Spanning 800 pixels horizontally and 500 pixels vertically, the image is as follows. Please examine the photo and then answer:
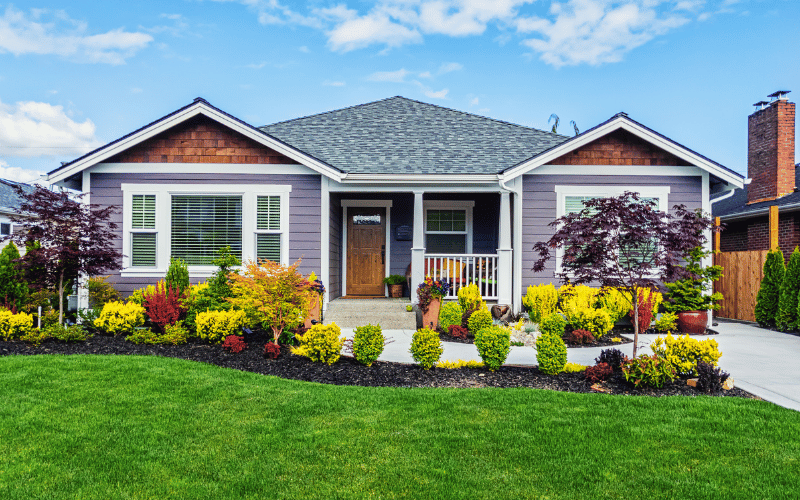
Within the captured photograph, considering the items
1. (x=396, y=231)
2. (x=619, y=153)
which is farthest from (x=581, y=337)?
(x=396, y=231)

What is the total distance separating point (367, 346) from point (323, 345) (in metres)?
0.58

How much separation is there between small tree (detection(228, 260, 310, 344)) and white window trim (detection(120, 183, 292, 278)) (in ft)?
8.79

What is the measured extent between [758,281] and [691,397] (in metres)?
8.30

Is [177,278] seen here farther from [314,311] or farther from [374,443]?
[374,443]

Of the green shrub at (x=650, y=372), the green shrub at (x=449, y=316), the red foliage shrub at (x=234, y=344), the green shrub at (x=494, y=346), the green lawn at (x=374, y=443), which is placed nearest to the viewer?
the green lawn at (x=374, y=443)

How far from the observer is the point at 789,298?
955cm

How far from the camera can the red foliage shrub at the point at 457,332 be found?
819 cm

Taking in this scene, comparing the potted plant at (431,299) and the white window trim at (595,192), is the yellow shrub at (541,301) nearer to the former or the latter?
the white window trim at (595,192)

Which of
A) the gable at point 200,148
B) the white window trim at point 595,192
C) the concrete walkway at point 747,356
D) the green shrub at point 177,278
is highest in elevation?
the gable at point 200,148

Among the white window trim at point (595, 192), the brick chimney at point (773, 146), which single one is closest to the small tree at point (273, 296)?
the white window trim at point (595, 192)

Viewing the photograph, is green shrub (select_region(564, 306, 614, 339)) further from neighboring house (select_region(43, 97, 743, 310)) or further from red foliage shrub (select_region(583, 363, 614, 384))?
red foliage shrub (select_region(583, 363, 614, 384))

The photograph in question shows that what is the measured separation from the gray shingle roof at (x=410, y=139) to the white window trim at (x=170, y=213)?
137cm

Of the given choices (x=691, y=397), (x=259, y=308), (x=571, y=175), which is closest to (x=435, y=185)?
(x=571, y=175)

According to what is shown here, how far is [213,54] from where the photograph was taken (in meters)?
12.1
